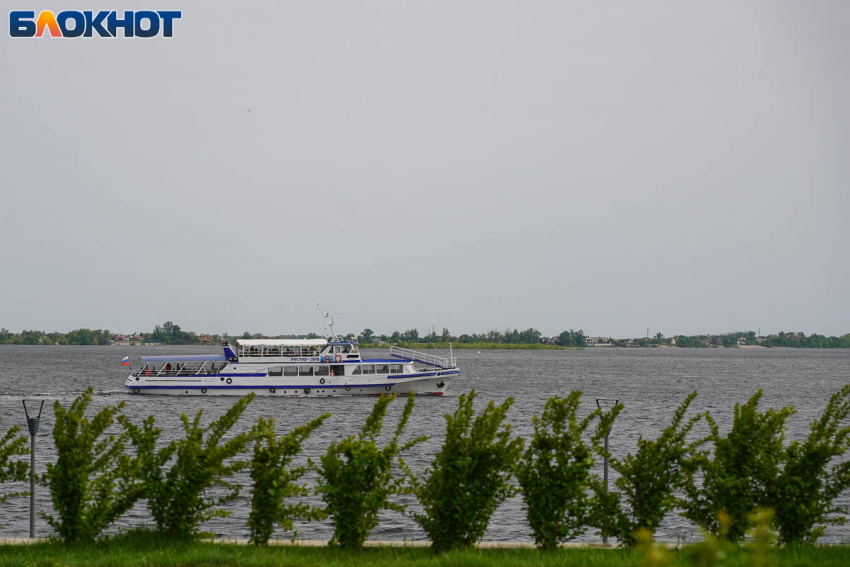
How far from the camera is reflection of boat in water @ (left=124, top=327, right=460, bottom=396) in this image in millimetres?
61594

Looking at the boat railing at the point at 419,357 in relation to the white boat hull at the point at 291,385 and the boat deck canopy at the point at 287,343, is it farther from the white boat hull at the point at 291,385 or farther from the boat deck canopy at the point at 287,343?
the boat deck canopy at the point at 287,343

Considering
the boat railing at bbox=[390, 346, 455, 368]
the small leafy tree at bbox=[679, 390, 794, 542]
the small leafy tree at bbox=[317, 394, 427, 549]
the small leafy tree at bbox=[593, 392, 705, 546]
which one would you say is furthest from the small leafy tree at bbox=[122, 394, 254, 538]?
the boat railing at bbox=[390, 346, 455, 368]

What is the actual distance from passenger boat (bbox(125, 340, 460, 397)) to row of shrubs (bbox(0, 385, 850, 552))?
4964 cm

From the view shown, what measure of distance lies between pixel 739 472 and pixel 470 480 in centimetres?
395

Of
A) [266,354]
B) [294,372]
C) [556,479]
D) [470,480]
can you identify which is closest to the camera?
[470,480]

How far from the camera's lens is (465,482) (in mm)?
10922

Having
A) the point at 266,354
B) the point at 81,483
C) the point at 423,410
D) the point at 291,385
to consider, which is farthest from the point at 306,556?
the point at 266,354

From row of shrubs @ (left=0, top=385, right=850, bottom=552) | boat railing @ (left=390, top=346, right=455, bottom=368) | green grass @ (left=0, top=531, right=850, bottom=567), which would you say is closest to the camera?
green grass @ (left=0, top=531, right=850, bottom=567)

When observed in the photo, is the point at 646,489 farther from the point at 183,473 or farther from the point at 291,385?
the point at 291,385

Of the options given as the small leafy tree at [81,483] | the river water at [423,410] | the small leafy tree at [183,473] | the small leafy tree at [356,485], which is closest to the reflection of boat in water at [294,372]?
the river water at [423,410]

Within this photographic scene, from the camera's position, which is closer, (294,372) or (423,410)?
(423,410)

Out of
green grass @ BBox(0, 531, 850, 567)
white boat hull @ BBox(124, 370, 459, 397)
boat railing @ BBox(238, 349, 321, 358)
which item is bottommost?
white boat hull @ BBox(124, 370, 459, 397)

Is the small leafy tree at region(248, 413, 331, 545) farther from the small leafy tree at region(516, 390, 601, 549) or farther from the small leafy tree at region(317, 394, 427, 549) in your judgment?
the small leafy tree at region(516, 390, 601, 549)

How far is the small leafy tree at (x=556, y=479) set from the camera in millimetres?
11070
